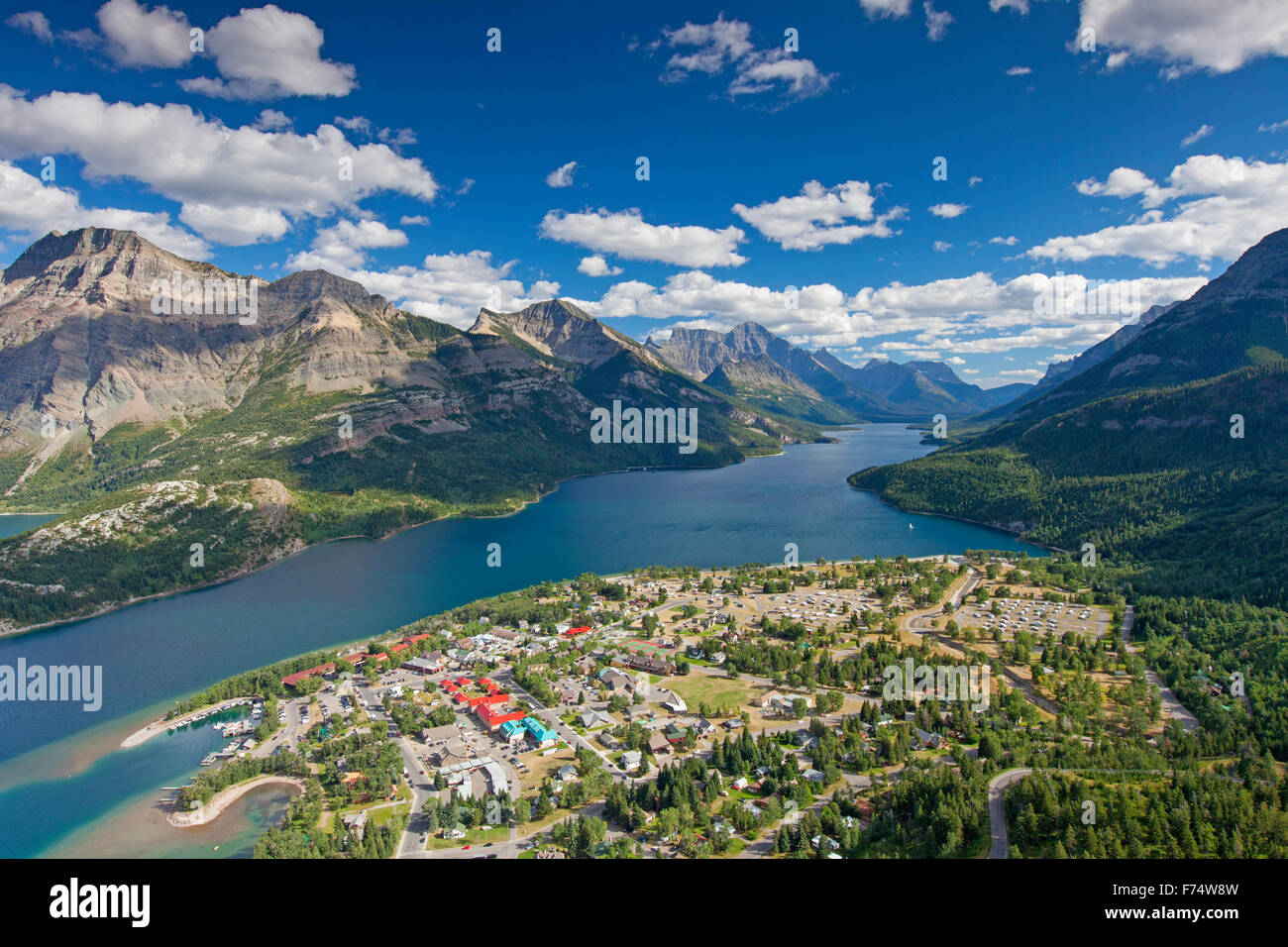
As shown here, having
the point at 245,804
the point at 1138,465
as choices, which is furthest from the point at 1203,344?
the point at 245,804

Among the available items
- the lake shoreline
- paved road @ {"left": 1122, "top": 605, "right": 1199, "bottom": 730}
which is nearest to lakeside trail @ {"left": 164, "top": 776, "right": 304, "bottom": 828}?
the lake shoreline

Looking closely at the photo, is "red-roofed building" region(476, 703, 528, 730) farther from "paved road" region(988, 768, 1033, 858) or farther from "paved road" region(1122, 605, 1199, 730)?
"paved road" region(1122, 605, 1199, 730)

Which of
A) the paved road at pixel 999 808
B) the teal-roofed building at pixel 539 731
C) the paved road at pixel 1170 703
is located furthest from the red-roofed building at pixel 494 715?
the paved road at pixel 1170 703

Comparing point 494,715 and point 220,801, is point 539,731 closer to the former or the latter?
point 494,715

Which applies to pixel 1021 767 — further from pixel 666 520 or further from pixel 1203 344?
pixel 1203 344

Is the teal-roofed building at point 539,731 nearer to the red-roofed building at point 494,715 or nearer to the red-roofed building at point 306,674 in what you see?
the red-roofed building at point 494,715

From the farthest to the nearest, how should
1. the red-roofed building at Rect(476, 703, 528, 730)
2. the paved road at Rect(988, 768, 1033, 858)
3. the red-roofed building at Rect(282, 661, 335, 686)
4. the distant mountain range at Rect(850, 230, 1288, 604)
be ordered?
Result: the distant mountain range at Rect(850, 230, 1288, 604) < the red-roofed building at Rect(282, 661, 335, 686) < the red-roofed building at Rect(476, 703, 528, 730) < the paved road at Rect(988, 768, 1033, 858)
